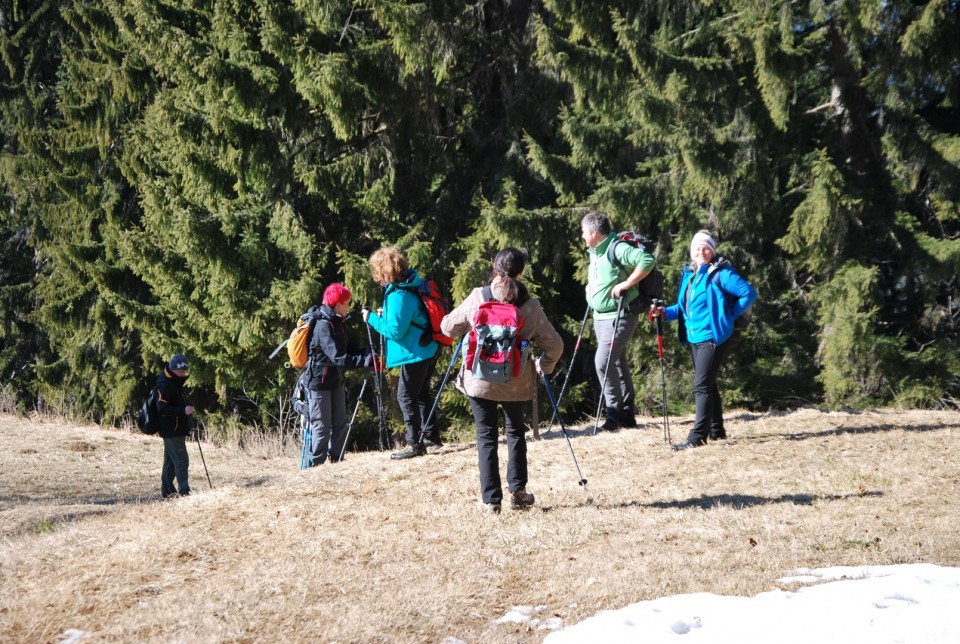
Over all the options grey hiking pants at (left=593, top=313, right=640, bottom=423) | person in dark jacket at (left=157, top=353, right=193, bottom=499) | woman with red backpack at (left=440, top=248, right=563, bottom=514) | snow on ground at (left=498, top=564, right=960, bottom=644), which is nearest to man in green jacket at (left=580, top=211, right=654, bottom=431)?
grey hiking pants at (left=593, top=313, right=640, bottom=423)

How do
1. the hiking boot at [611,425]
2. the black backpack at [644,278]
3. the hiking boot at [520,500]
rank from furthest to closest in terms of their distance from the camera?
the hiking boot at [611,425], the black backpack at [644,278], the hiking boot at [520,500]

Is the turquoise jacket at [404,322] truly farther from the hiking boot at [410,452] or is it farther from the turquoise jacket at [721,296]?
the turquoise jacket at [721,296]

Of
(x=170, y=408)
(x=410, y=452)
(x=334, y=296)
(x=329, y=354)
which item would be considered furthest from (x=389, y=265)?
(x=170, y=408)

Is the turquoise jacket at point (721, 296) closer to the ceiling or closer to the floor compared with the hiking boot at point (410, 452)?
closer to the ceiling

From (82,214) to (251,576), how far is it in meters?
15.9

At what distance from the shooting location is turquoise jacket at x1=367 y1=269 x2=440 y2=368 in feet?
29.7

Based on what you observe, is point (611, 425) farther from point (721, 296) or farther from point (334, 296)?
point (334, 296)

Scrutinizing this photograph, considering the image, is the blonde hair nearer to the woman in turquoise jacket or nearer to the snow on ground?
the woman in turquoise jacket

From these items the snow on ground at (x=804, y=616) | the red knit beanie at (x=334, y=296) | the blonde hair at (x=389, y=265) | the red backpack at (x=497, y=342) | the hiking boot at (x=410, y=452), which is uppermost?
the blonde hair at (x=389, y=265)

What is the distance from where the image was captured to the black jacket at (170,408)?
31.2 ft

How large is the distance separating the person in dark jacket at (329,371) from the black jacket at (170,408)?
48.4 inches

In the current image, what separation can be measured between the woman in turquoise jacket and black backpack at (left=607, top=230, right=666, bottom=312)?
72.4 inches

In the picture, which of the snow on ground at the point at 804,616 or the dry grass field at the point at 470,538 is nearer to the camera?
the snow on ground at the point at 804,616

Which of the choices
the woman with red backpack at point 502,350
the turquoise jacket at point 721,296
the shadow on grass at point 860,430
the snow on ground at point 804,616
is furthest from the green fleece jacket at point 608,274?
the snow on ground at point 804,616
